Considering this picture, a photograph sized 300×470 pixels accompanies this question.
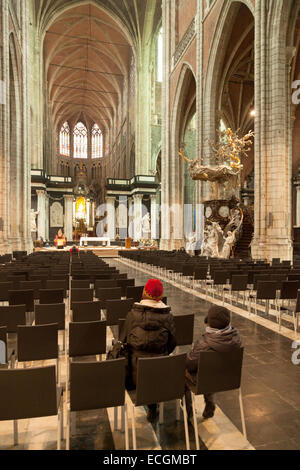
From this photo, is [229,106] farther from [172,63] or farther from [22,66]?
[22,66]

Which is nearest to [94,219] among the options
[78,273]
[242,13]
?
[242,13]

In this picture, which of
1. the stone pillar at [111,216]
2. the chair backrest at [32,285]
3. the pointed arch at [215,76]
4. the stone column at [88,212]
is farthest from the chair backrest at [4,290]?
the stone column at [88,212]

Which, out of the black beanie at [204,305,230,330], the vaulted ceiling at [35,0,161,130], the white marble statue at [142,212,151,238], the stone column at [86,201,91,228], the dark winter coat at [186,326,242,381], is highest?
the vaulted ceiling at [35,0,161,130]

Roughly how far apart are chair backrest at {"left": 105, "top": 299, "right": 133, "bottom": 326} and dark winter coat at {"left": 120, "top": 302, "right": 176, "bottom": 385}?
172 cm

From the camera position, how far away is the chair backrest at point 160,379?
2.35 m

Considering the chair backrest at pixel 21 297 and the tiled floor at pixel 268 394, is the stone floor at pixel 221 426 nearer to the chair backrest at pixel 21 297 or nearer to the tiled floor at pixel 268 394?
the tiled floor at pixel 268 394

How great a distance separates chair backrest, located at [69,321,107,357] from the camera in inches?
138

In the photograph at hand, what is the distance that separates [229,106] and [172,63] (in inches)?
286

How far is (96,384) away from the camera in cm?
232

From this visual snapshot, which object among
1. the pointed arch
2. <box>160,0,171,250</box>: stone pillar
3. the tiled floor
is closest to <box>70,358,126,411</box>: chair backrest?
the tiled floor

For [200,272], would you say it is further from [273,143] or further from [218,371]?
[273,143]

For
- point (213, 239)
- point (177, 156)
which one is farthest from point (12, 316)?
point (177, 156)

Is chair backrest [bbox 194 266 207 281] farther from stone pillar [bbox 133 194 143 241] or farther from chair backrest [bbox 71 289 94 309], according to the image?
stone pillar [bbox 133 194 143 241]

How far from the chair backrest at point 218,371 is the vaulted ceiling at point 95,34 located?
39.4 meters
